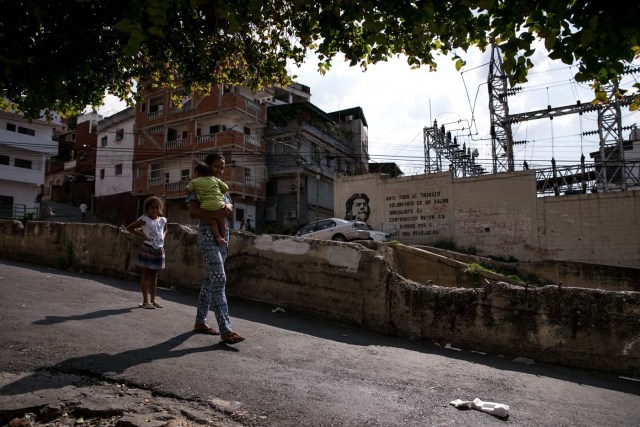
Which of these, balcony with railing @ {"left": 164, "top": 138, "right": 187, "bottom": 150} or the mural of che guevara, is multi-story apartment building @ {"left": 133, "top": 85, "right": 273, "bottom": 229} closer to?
balcony with railing @ {"left": 164, "top": 138, "right": 187, "bottom": 150}

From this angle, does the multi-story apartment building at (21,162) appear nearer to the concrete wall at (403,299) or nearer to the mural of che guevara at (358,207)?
the mural of che guevara at (358,207)

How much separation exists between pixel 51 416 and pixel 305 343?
260 cm

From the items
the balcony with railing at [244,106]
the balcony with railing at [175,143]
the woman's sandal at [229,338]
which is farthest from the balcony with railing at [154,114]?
the woman's sandal at [229,338]

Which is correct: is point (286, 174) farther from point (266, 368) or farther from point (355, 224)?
point (266, 368)

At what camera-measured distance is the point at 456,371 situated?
4.28m

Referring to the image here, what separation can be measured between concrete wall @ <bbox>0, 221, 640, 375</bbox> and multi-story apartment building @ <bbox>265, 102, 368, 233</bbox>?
921 inches

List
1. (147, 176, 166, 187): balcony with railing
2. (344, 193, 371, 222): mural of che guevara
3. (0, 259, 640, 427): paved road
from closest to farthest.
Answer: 1. (0, 259, 640, 427): paved road
2. (344, 193, 371, 222): mural of che guevara
3. (147, 176, 166, 187): balcony with railing

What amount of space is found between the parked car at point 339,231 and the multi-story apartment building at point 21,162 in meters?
25.0

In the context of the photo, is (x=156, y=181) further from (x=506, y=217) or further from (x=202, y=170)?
(x=202, y=170)

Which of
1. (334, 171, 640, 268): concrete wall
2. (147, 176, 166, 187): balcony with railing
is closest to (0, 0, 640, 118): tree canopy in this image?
(334, 171, 640, 268): concrete wall

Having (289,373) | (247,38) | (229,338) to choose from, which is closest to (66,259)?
(247,38)

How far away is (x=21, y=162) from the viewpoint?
35.2m

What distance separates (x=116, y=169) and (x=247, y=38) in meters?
35.2

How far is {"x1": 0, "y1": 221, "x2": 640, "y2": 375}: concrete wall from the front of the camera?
5066 mm
